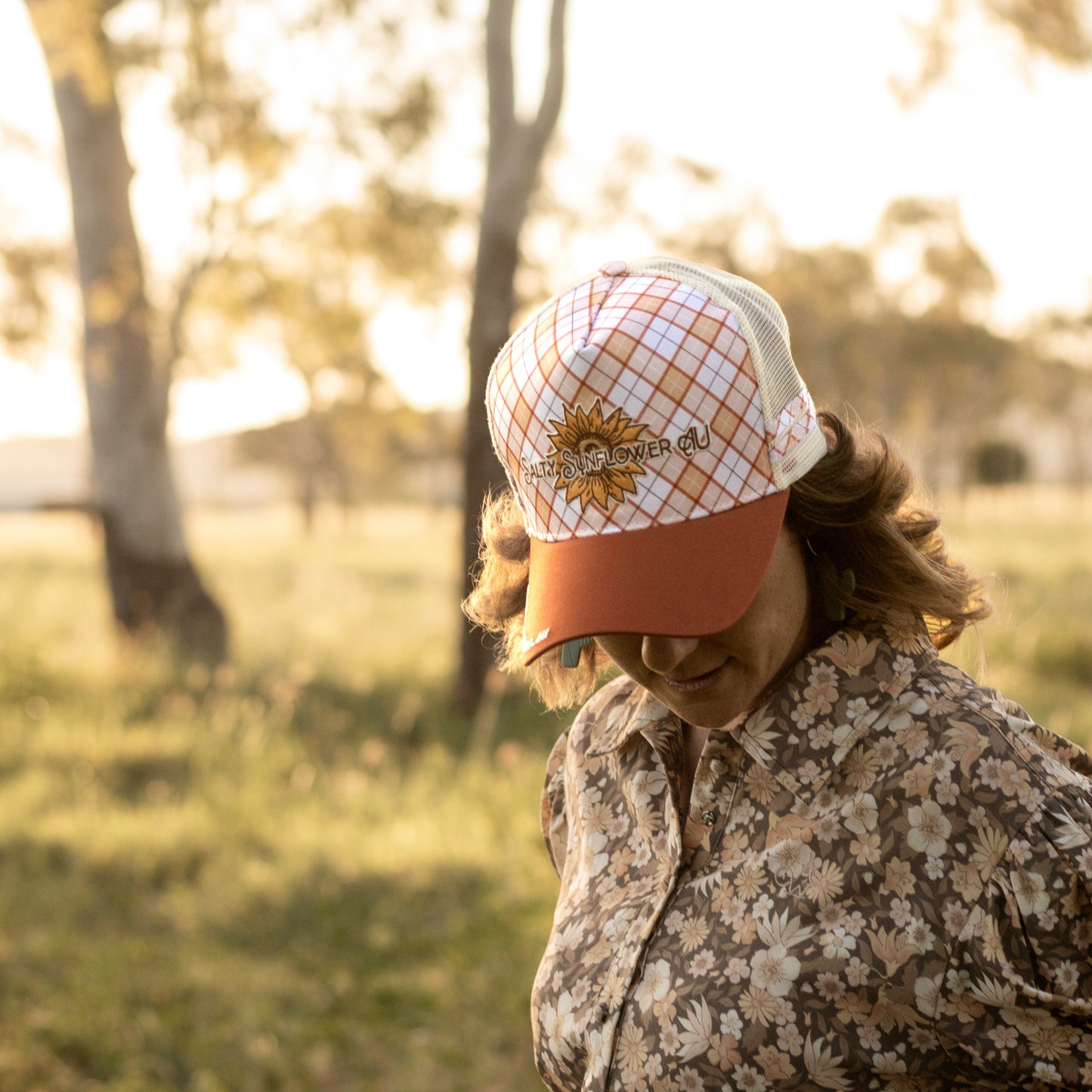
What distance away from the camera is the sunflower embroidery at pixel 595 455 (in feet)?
5.00

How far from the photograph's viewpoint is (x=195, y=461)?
406 feet

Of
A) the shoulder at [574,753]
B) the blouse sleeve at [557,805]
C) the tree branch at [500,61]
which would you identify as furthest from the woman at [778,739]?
the tree branch at [500,61]

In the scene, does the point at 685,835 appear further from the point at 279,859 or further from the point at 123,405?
the point at 123,405

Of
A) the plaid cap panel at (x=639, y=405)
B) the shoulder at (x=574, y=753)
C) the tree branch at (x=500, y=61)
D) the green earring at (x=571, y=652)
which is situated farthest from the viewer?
the tree branch at (x=500, y=61)

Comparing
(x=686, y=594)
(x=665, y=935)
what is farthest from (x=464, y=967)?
(x=686, y=594)

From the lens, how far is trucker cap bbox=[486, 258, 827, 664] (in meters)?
1.49

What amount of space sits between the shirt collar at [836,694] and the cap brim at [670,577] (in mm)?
179

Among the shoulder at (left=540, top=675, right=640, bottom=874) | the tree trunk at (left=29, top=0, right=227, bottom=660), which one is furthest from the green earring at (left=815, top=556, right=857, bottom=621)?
the tree trunk at (left=29, top=0, right=227, bottom=660)

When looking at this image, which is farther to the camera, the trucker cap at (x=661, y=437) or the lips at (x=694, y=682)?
the lips at (x=694, y=682)

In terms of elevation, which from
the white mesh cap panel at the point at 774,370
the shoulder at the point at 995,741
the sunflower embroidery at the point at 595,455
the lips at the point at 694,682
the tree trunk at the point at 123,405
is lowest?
the tree trunk at the point at 123,405

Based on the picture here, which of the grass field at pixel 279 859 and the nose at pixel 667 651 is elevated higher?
the nose at pixel 667 651

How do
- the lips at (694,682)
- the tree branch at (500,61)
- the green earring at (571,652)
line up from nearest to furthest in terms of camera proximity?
the lips at (694,682)
the green earring at (571,652)
the tree branch at (500,61)

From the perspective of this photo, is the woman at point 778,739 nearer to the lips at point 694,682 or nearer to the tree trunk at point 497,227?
the lips at point 694,682

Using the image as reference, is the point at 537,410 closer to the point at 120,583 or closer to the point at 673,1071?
the point at 673,1071
